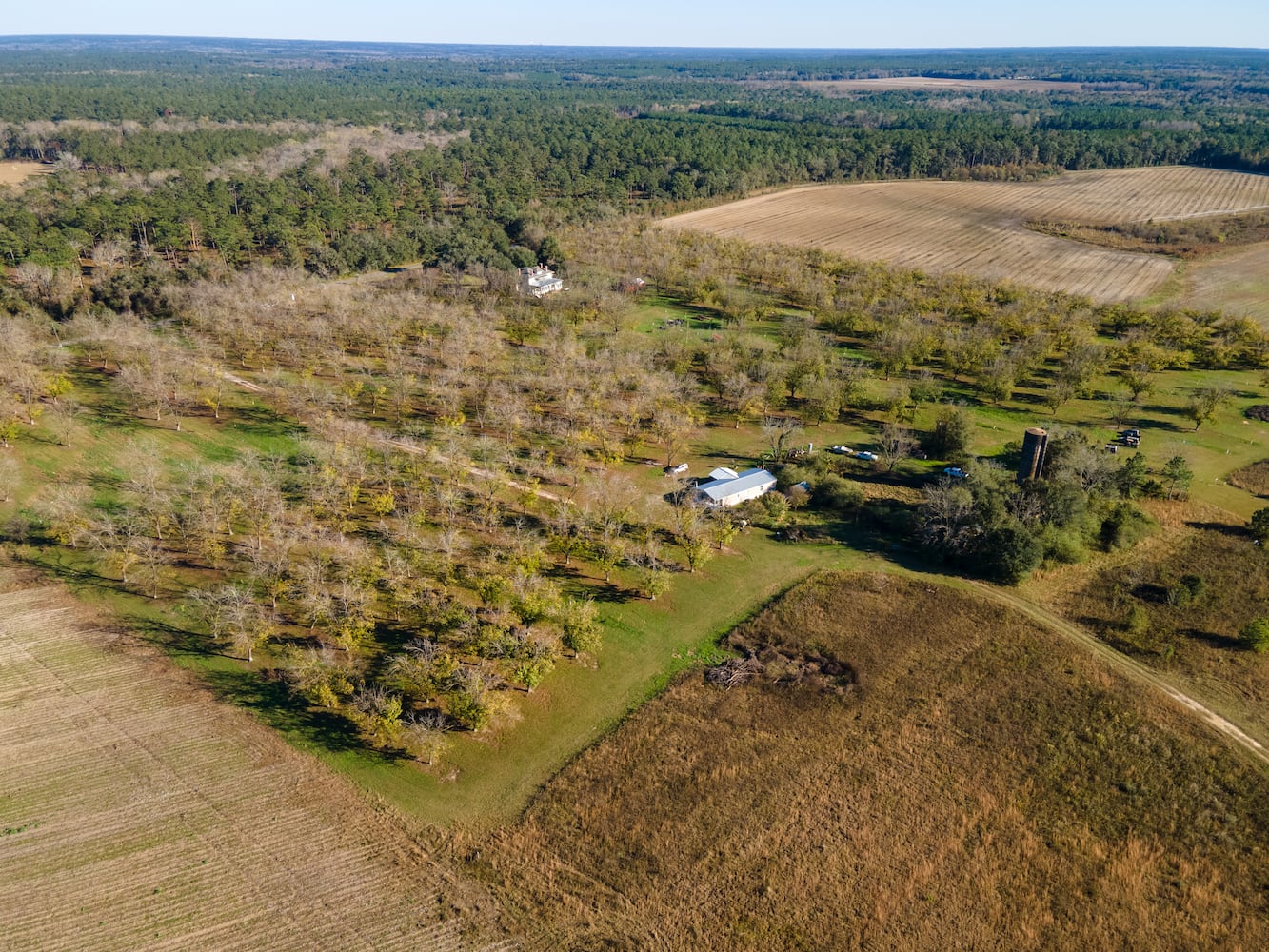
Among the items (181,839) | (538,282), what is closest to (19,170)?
(538,282)

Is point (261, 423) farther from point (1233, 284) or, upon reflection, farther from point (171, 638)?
point (1233, 284)

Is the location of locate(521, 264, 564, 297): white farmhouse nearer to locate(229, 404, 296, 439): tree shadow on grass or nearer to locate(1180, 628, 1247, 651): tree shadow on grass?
locate(229, 404, 296, 439): tree shadow on grass

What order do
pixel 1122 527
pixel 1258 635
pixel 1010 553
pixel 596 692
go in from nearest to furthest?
pixel 596 692
pixel 1258 635
pixel 1010 553
pixel 1122 527

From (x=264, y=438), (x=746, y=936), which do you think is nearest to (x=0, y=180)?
(x=264, y=438)

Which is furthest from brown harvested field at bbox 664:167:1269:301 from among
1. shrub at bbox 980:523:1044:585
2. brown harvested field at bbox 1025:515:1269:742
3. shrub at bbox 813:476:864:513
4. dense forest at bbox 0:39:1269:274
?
shrub at bbox 980:523:1044:585

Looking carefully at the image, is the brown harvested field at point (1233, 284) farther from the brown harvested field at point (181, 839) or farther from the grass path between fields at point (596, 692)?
the brown harvested field at point (181, 839)

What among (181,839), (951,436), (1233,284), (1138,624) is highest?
(1233,284)
